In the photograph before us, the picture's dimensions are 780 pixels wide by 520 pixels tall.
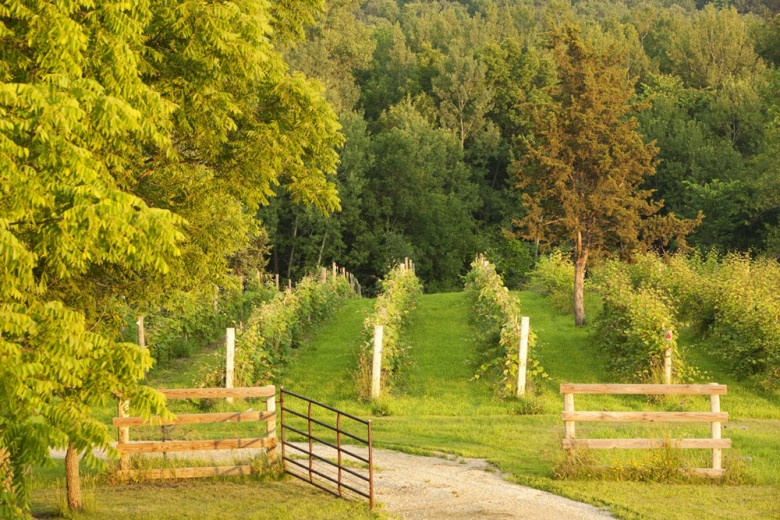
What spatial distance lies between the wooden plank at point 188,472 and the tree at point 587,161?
49.7ft

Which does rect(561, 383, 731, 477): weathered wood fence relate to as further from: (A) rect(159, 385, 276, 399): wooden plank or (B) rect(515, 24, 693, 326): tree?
(B) rect(515, 24, 693, 326): tree

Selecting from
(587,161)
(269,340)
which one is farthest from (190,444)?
(587,161)

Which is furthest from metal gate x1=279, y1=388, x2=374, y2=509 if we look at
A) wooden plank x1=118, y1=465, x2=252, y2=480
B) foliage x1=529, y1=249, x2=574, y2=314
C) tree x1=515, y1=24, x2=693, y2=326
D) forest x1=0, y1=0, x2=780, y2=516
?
foliage x1=529, y1=249, x2=574, y2=314

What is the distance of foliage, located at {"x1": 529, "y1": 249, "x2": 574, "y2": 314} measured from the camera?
36.8m

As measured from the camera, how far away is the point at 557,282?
4069 centimetres

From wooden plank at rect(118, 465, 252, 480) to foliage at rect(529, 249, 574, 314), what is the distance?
74.4ft

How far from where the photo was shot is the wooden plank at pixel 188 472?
46.2 ft

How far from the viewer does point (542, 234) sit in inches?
1120

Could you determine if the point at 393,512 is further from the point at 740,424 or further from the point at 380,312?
the point at 380,312

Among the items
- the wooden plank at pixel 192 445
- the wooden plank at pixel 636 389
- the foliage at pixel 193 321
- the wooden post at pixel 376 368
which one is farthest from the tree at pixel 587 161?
the wooden plank at pixel 192 445

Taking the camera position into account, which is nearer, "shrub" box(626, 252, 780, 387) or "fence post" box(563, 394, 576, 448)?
"fence post" box(563, 394, 576, 448)

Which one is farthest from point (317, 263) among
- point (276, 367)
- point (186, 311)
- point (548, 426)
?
point (548, 426)

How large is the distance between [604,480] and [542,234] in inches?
591

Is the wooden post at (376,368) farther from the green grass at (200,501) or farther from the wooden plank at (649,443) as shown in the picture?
the wooden plank at (649,443)
